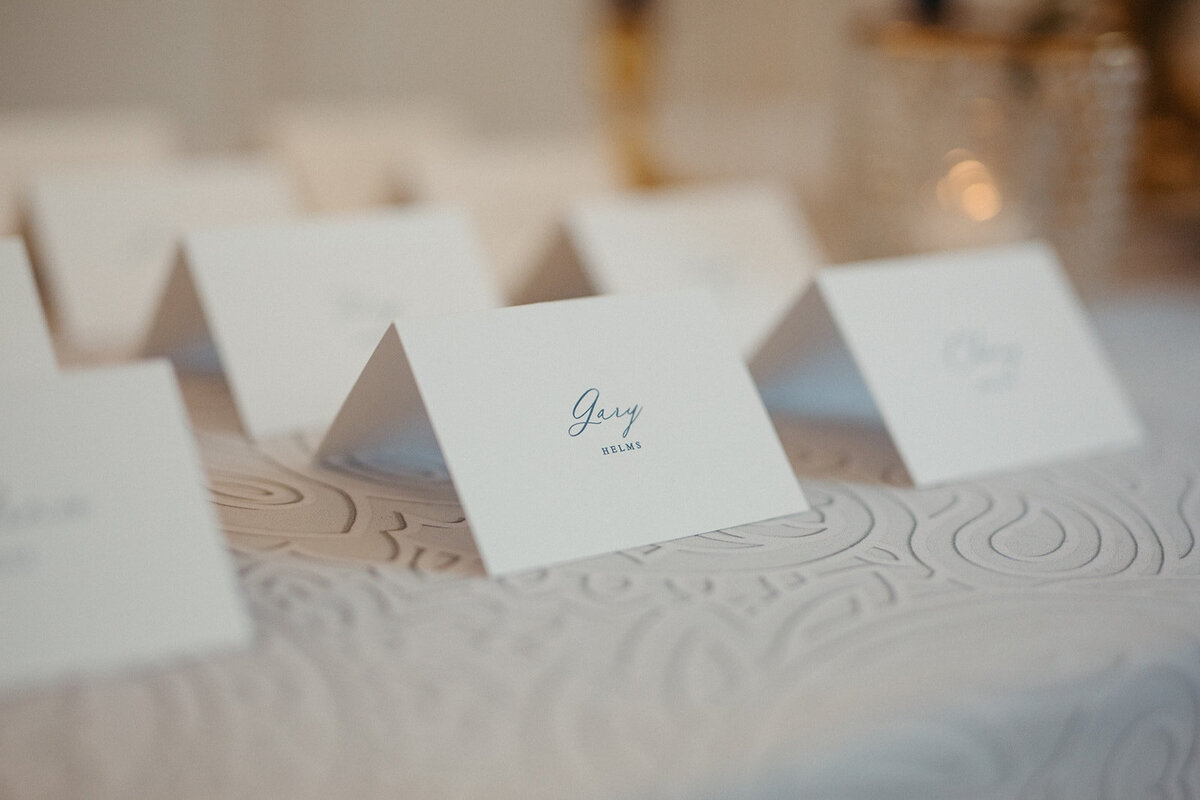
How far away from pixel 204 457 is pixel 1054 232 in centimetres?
154

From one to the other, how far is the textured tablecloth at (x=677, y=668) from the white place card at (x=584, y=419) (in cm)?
3

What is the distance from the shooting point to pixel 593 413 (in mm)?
1041

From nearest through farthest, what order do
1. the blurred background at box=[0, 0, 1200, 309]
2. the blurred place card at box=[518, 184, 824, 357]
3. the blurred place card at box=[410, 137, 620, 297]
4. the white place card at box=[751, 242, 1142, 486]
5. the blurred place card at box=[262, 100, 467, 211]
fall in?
the white place card at box=[751, 242, 1142, 486] < the blurred place card at box=[518, 184, 824, 357] < the blurred background at box=[0, 0, 1200, 309] < the blurred place card at box=[410, 137, 620, 297] < the blurred place card at box=[262, 100, 467, 211]

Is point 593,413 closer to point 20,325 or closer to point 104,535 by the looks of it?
point 104,535

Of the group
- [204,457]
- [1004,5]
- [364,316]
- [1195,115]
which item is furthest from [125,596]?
[1004,5]

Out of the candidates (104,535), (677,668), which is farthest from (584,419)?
(104,535)

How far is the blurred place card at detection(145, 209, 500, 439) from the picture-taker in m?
1.32

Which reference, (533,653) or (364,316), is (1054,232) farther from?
(533,653)

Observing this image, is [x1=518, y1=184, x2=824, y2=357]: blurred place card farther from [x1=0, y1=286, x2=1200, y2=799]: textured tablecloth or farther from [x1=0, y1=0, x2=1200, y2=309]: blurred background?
[x1=0, y1=286, x2=1200, y2=799]: textured tablecloth

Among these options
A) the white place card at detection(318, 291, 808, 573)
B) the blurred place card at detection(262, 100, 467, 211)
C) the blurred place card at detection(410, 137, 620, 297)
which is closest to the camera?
the white place card at detection(318, 291, 808, 573)

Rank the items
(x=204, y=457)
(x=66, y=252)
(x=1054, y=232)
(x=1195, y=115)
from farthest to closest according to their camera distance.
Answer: (x=1195, y=115)
(x=1054, y=232)
(x=66, y=252)
(x=204, y=457)

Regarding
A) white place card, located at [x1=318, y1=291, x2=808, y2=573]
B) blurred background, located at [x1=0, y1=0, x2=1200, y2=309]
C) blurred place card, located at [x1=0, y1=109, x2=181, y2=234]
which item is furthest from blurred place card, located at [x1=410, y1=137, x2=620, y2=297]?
white place card, located at [x1=318, y1=291, x2=808, y2=573]

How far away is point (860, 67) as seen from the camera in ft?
7.23

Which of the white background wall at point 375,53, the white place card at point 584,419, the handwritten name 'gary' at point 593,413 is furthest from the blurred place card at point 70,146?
the handwritten name 'gary' at point 593,413
